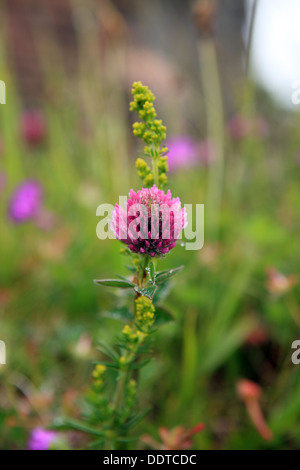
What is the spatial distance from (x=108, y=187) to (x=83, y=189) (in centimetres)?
13

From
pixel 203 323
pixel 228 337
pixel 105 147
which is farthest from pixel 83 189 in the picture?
pixel 228 337

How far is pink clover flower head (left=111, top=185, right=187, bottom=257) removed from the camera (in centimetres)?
42

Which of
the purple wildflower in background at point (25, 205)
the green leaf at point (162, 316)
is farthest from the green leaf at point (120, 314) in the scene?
the purple wildflower in background at point (25, 205)

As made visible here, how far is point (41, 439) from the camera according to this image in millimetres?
639

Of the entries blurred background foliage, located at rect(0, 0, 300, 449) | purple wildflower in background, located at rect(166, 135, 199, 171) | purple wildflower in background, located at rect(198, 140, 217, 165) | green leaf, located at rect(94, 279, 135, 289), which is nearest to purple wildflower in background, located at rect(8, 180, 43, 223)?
blurred background foliage, located at rect(0, 0, 300, 449)

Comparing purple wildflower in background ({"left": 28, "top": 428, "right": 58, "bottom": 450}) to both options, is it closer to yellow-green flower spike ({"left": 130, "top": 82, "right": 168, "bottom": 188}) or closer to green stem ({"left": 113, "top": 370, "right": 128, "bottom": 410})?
green stem ({"left": 113, "top": 370, "right": 128, "bottom": 410})

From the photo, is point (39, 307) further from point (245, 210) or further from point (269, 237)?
point (245, 210)

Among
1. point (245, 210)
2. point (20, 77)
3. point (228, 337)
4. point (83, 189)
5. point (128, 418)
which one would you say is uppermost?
point (20, 77)

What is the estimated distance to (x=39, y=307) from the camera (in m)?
1.08

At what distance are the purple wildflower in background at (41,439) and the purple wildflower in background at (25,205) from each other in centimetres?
66

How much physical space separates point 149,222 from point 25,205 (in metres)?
0.84

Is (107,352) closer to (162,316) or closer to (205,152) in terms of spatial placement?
(162,316)

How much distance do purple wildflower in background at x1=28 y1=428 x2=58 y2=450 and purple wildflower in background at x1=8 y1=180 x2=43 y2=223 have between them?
0.66 metres

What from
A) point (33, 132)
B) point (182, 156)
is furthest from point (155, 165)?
point (33, 132)
